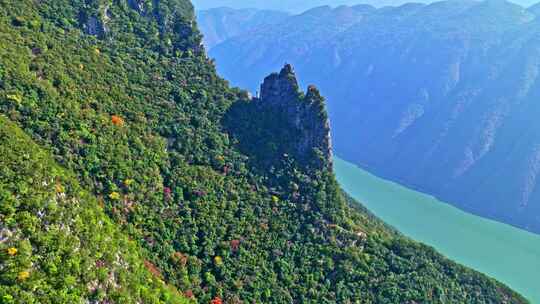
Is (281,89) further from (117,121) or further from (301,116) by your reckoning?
(117,121)

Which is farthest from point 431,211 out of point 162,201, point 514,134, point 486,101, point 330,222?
point 162,201

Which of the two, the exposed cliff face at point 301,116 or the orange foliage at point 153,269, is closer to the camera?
the orange foliage at point 153,269

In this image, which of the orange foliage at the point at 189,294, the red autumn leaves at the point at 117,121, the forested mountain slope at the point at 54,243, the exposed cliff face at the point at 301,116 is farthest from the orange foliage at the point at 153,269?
the exposed cliff face at the point at 301,116

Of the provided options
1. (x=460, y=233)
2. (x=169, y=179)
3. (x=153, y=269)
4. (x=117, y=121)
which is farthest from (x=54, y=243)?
(x=460, y=233)

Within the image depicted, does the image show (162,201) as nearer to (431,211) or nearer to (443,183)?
(431,211)

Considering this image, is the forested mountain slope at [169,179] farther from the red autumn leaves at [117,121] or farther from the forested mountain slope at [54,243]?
the red autumn leaves at [117,121]

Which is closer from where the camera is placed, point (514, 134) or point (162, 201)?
point (162, 201)
